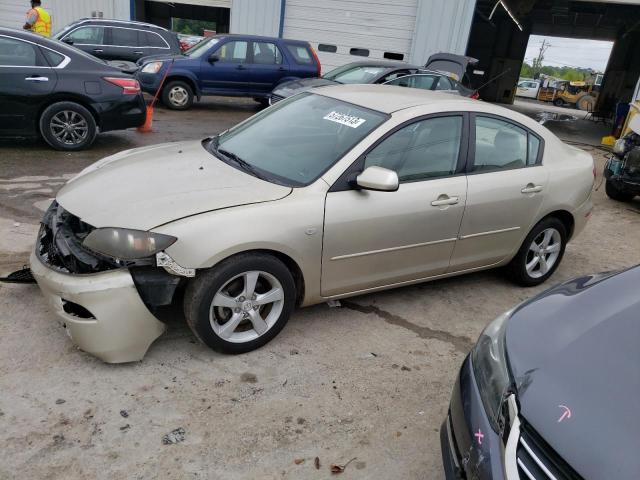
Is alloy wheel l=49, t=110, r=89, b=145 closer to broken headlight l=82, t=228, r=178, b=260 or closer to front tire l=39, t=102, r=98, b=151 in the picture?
front tire l=39, t=102, r=98, b=151

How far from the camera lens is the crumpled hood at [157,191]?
115 inches

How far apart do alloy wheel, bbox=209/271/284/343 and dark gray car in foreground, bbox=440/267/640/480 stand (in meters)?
1.29

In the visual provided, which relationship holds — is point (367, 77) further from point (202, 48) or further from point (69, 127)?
point (69, 127)

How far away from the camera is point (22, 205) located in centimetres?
525

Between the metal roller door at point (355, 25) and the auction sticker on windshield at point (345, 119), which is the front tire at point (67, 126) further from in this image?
the metal roller door at point (355, 25)

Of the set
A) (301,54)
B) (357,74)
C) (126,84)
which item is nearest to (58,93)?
(126,84)

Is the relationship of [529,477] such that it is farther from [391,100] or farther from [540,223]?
[540,223]

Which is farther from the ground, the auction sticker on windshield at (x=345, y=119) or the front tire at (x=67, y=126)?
the auction sticker on windshield at (x=345, y=119)

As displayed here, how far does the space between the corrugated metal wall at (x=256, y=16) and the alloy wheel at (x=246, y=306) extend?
13201mm

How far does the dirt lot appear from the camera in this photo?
8.09 ft

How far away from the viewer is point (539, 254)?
4.54m

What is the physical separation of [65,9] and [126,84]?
33.7ft

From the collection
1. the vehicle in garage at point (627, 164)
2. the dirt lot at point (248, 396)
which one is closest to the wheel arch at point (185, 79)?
the dirt lot at point (248, 396)

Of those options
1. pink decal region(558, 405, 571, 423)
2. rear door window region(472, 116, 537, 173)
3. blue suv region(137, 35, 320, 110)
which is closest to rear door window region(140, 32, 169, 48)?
blue suv region(137, 35, 320, 110)
